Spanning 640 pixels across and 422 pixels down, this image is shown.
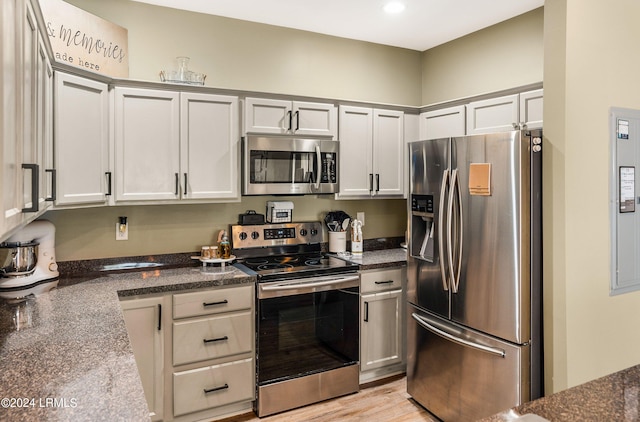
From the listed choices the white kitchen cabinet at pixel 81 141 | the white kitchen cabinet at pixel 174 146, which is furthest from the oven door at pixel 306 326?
the white kitchen cabinet at pixel 81 141

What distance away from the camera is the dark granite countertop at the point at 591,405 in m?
1.15

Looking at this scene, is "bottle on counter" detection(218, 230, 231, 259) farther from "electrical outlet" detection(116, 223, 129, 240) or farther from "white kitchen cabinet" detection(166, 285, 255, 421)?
"electrical outlet" detection(116, 223, 129, 240)

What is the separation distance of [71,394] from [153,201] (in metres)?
1.77

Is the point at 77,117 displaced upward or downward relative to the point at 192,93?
downward

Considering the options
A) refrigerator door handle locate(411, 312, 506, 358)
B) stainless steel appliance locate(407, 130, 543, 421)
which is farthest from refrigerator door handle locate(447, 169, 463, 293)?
refrigerator door handle locate(411, 312, 506, 358)

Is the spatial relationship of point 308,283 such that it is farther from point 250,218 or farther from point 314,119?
point 314,119

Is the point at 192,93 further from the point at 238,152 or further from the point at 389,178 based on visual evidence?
the point at 389,178

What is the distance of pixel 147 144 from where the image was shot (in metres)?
2.85

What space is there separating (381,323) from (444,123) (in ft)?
5.52

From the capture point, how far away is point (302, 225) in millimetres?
3617

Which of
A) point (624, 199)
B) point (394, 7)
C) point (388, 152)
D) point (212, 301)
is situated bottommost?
point (212, 301)

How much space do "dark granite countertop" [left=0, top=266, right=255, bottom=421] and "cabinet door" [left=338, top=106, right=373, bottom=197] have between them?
155 cm

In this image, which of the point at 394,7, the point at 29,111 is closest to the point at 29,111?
the point at 29,111

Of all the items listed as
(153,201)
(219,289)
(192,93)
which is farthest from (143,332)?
(192,93)
